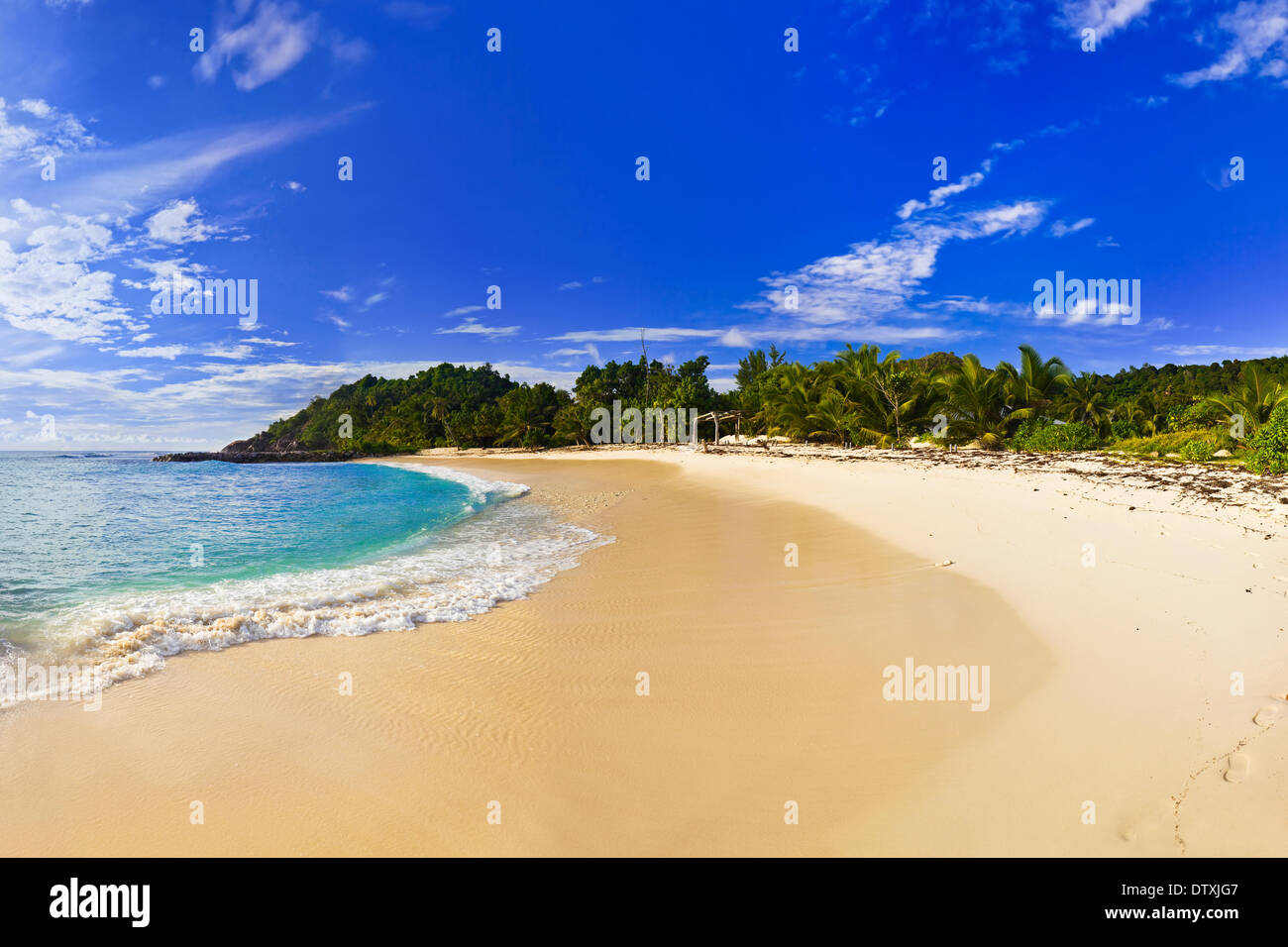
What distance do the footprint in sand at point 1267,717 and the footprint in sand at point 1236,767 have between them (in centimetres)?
53

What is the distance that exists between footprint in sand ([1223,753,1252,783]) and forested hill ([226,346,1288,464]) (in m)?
19.1

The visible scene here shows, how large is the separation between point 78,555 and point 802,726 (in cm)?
1336

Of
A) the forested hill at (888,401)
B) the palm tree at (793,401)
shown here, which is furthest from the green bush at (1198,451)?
the palm tree at (793,401)

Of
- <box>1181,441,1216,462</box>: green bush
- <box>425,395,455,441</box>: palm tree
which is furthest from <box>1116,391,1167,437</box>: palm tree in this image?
<box>425,395,455,441</box>: palm tree

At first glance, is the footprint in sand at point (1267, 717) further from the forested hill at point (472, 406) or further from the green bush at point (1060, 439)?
the forested hill at point (472, 406)

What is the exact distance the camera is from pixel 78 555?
10523 millimetres

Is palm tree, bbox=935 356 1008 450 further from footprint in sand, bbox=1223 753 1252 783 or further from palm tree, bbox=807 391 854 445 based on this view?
footprint in sand, bbox=1223 753 1252 783

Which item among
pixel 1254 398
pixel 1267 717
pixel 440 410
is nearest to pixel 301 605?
pixel 1267 717

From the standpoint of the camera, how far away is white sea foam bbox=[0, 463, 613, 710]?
5.93 metres

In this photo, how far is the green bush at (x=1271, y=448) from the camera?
12961 millimetres
